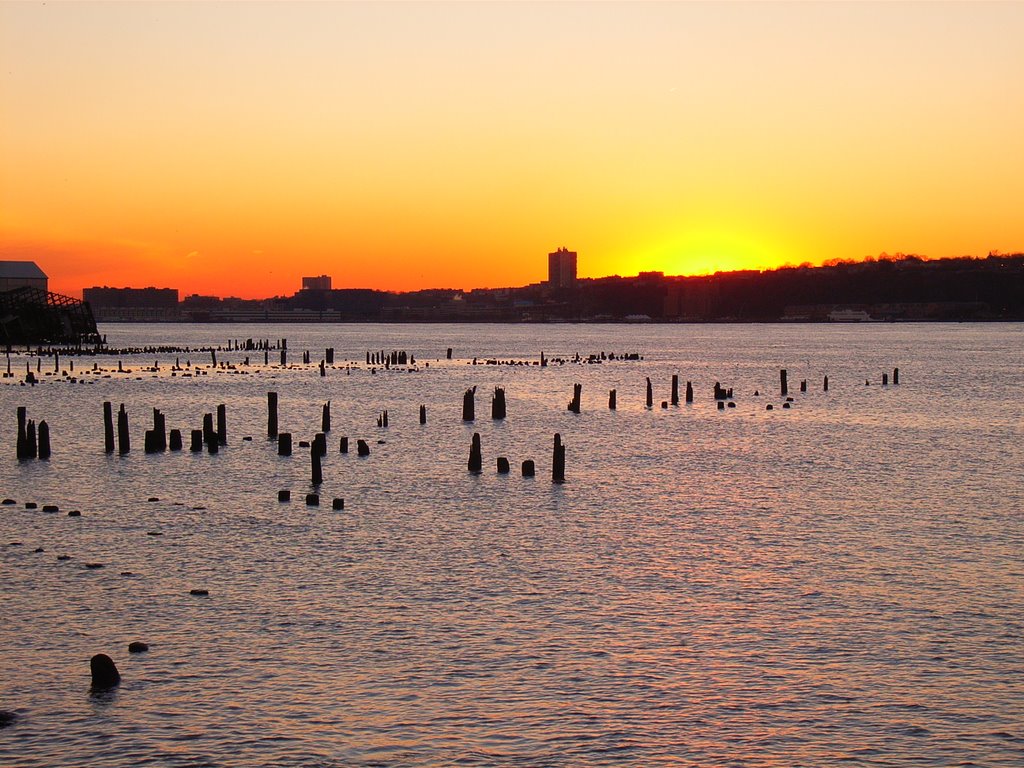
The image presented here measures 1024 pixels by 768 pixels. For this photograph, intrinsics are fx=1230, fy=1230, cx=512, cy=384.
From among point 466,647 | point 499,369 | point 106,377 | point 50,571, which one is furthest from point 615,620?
point 499,369

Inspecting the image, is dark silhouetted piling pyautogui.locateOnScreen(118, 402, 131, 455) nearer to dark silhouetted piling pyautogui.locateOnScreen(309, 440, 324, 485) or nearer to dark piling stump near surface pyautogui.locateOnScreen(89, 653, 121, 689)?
dark silhouetted piling pyautogui.locateOnScreen(309, 440, 324, 485)

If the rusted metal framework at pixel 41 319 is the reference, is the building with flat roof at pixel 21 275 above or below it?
above

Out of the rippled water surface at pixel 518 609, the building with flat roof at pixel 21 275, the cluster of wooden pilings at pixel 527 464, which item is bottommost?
the rippled water surface at pixel 518 609

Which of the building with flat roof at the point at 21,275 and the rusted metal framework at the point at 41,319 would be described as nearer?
the rusted metal framework at the point at 41,319

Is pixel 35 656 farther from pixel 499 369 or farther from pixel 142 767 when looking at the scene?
pixel 499 369

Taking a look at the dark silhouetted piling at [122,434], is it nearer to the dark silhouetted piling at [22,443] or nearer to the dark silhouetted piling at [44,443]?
the dark silhouetted piling at [44,443]

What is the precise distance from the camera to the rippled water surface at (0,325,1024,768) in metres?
13.8

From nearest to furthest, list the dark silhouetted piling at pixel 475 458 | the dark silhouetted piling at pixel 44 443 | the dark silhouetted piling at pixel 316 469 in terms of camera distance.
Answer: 1. the dark silhouetted piling at pixel 316 469
2. the dark silhouetted piling at pixel 475 458
3. the dark silhouetted piling at pixel 44 443

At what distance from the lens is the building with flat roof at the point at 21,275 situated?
155250 millimetres

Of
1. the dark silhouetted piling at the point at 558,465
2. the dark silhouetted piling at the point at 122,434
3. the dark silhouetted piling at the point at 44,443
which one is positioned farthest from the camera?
the dark silhouetted piling at the point at 122,434

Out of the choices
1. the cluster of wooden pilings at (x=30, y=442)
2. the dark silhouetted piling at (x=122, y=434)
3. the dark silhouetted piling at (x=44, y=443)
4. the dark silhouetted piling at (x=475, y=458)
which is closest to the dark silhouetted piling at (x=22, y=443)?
the cluster of wooden pilings at (x=30, y=442)

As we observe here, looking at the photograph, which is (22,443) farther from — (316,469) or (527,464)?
(527,464)

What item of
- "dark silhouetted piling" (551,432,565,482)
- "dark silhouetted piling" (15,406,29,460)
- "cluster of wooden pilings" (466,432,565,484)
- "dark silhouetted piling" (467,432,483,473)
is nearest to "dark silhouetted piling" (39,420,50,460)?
"dark silhouetted piling" (15,406,29,460)

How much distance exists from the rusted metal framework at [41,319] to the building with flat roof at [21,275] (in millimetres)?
18199
